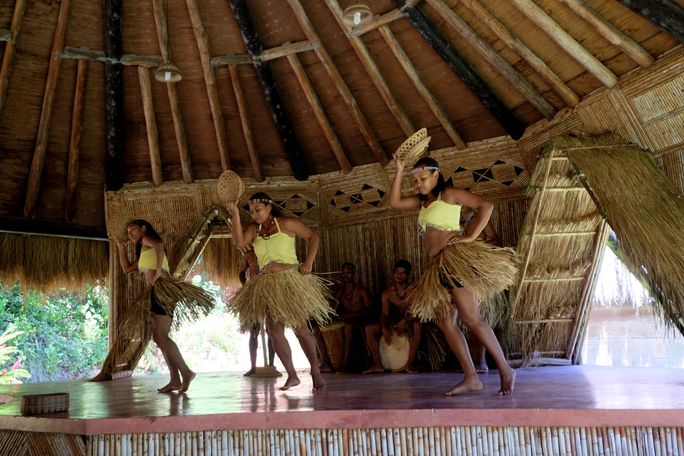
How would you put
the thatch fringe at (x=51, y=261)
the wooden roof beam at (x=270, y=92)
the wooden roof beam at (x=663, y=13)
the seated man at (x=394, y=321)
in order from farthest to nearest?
the thatch fringe at (x=51, y=261)
the wooden roof beam at (x=270, y=92)
the seated man at (x=394, y=321)
the wooden roof beam at (x=663, y=13)

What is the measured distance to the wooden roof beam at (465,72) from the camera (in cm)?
561

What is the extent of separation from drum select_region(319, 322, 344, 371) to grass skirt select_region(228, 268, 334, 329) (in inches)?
88.8

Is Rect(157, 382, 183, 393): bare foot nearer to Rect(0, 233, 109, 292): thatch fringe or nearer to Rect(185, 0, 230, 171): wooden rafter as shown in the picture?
Rect(185, 0, 230, 171): wooden rafter

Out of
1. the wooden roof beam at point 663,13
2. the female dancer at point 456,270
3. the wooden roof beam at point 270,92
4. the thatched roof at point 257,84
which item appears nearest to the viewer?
the female dancer at point 456,270

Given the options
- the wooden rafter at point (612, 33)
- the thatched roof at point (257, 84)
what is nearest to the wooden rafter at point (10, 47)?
the thatched roof at point (257, 84)

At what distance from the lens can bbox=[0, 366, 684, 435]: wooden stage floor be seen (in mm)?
2645

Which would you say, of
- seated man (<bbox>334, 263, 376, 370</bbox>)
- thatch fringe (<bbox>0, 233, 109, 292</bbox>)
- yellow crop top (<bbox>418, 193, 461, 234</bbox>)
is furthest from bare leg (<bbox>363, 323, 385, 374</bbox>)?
thatch fringe (<bbox>0, 233, 109, 292</bbox>)

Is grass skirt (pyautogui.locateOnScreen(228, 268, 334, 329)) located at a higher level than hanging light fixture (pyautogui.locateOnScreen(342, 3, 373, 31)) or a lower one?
lower

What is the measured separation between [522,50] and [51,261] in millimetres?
5419

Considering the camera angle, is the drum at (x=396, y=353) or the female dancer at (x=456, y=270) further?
the drum at (x=396, y=353)

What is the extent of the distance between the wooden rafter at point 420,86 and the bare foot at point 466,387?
3340 mm

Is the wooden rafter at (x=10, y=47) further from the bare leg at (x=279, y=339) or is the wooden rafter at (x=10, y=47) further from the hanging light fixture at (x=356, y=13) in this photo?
the bare leg at (x=279, y=339)

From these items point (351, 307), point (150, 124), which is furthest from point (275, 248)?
point (150, 124)

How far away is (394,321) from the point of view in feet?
20.1
